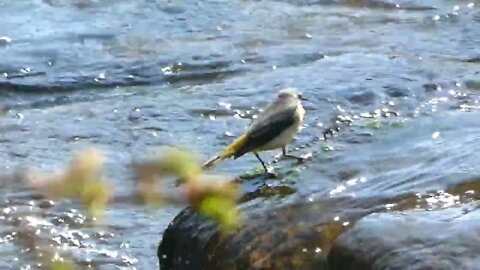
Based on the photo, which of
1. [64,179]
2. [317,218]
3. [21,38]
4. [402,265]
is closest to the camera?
[64,179]

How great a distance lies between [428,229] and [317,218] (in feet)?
2.14

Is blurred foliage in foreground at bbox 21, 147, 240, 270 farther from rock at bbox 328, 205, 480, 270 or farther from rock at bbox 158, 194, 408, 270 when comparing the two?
rock at bbox 158, 194, 408, 270

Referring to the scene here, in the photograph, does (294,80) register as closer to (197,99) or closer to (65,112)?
(197,99)

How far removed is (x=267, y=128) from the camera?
17.2ft

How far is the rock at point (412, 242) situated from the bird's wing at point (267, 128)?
1.16m

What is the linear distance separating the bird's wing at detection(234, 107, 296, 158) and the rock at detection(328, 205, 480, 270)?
1159 mm

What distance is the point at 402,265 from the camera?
363 centimetres

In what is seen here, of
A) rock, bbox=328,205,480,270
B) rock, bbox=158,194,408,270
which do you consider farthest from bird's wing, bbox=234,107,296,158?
rock, bbox=328,205,480,270

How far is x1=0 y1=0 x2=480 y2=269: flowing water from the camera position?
5438 millimetres

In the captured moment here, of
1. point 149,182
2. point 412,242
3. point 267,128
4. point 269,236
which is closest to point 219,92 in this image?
point 267,128

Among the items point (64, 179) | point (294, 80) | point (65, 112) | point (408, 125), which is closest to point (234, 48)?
point (294, 80)

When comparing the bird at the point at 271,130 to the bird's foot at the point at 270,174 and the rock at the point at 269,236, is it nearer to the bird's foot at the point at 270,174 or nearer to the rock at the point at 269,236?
the bird's foot at the point at 270,174

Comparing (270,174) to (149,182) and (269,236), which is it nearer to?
(269,236)

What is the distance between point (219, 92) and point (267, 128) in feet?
9.21
